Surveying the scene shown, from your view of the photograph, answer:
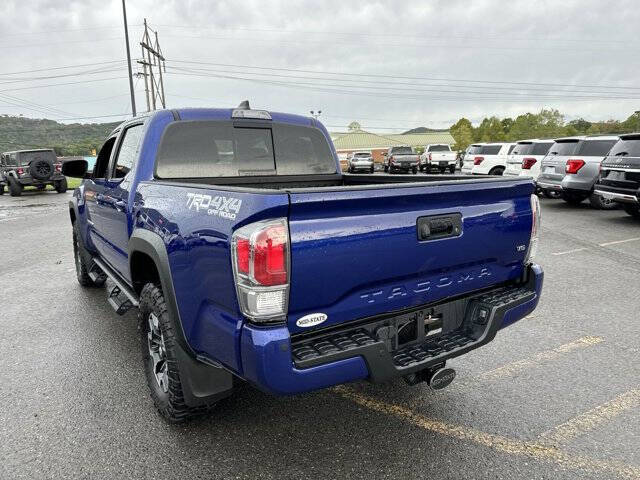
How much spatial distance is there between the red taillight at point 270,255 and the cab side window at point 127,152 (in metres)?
2.05

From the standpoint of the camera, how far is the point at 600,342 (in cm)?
420

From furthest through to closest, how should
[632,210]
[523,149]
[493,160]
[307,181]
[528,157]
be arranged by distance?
[493,160], [523,149], [528,157], [632,210], [307,181]

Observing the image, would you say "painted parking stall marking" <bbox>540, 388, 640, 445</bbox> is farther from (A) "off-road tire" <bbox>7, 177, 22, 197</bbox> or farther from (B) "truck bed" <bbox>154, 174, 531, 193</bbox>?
(A) "off-road tire" <bbox>7, 177, 22, 197</bbox>

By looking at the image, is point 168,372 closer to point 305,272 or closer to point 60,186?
point 305,272

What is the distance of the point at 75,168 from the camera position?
5039 millimetres

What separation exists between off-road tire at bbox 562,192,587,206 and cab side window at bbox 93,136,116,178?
12.2 m

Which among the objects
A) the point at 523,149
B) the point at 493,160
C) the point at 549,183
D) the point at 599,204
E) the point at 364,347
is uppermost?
the point at 523,149

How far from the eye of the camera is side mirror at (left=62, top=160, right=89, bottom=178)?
4954 mm

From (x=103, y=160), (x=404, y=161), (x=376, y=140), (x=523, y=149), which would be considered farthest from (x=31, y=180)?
(x=376, y=140)

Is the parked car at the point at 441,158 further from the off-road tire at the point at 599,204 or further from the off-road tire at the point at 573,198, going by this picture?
the off-road tire at the point at 599,204

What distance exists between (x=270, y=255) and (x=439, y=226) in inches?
39.3

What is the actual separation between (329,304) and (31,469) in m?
1.90

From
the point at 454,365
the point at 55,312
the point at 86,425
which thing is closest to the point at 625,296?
the point at 454,365

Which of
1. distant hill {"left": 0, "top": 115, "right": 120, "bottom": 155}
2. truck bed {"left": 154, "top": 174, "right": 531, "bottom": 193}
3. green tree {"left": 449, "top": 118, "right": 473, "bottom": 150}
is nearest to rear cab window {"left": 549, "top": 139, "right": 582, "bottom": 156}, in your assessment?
truck bed {"left": 154, "top": 174, "right": 531, "bottom": 193}
